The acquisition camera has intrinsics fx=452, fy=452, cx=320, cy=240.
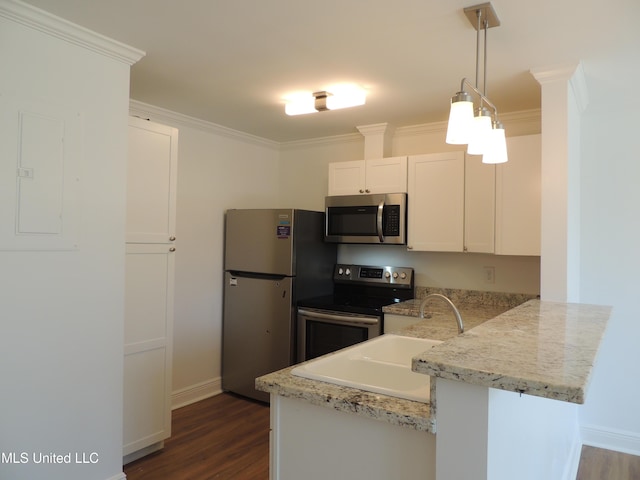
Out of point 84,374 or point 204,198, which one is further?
point 204,198

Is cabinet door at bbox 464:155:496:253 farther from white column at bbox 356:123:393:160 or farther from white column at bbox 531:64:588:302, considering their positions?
white column at bbox 356:123:393:160

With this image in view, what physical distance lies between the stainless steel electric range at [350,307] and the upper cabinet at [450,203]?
1.56 feet

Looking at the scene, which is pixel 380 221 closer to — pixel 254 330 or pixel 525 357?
pixel 254 330

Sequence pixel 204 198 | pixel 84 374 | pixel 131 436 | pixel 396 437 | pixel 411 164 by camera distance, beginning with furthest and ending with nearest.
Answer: pixel 204 198
pixel 411 164
pixel 131 436
pixel 84 374
pixel 396 437

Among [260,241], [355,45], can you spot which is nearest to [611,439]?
[260,241]

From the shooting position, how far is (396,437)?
48.4 inches

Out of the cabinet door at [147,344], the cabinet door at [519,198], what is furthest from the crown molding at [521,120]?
the cabinet door at [147,344]

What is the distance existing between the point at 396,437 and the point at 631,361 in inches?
102

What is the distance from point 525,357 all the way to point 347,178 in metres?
2.75

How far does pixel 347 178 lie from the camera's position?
12.2 ft

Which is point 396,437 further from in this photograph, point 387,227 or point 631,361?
point 631,361

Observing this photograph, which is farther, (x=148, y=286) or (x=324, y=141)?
(x=324, y=141)

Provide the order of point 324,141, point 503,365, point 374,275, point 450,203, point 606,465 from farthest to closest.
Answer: point 324,141
point 374,275
point 450,203
point 606,465
point 503,365

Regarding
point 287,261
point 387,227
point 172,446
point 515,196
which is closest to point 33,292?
point 172,446
